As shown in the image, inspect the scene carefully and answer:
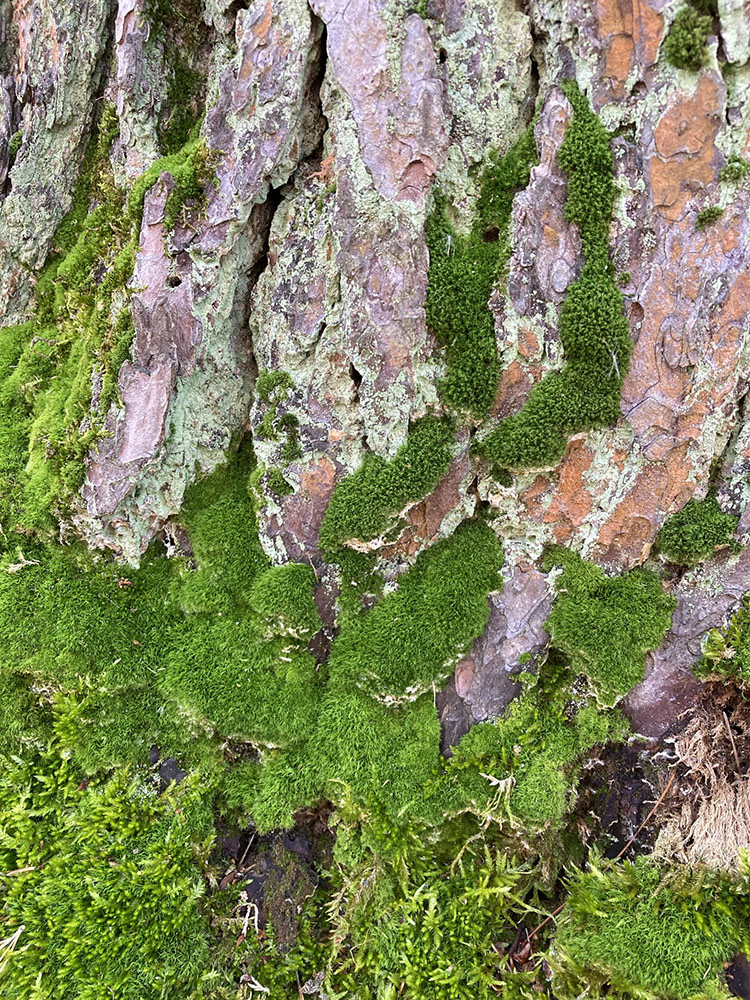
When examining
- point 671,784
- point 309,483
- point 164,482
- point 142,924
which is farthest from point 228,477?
point 671,784

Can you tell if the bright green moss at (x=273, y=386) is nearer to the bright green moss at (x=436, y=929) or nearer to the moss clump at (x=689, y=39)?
the moss clump at (x=689, y=39)

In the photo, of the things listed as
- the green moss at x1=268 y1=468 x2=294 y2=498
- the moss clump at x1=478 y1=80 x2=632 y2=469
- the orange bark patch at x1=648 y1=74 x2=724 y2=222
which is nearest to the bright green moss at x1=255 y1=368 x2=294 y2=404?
the green moss at x1=268 y1=468 x2=294 y2=498

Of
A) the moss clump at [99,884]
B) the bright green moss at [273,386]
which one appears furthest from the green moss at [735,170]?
the moss clump at [99,884]

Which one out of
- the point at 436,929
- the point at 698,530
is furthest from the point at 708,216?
the point at 436,929

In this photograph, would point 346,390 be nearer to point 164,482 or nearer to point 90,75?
point 164,482

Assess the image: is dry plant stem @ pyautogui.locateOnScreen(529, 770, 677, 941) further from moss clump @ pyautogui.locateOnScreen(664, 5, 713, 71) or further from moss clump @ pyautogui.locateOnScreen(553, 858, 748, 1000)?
moss clump @ pyautogui.locateOnScreen(664, 5, 713, 71)

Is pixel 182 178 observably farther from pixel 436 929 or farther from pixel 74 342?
pixel 436 929
